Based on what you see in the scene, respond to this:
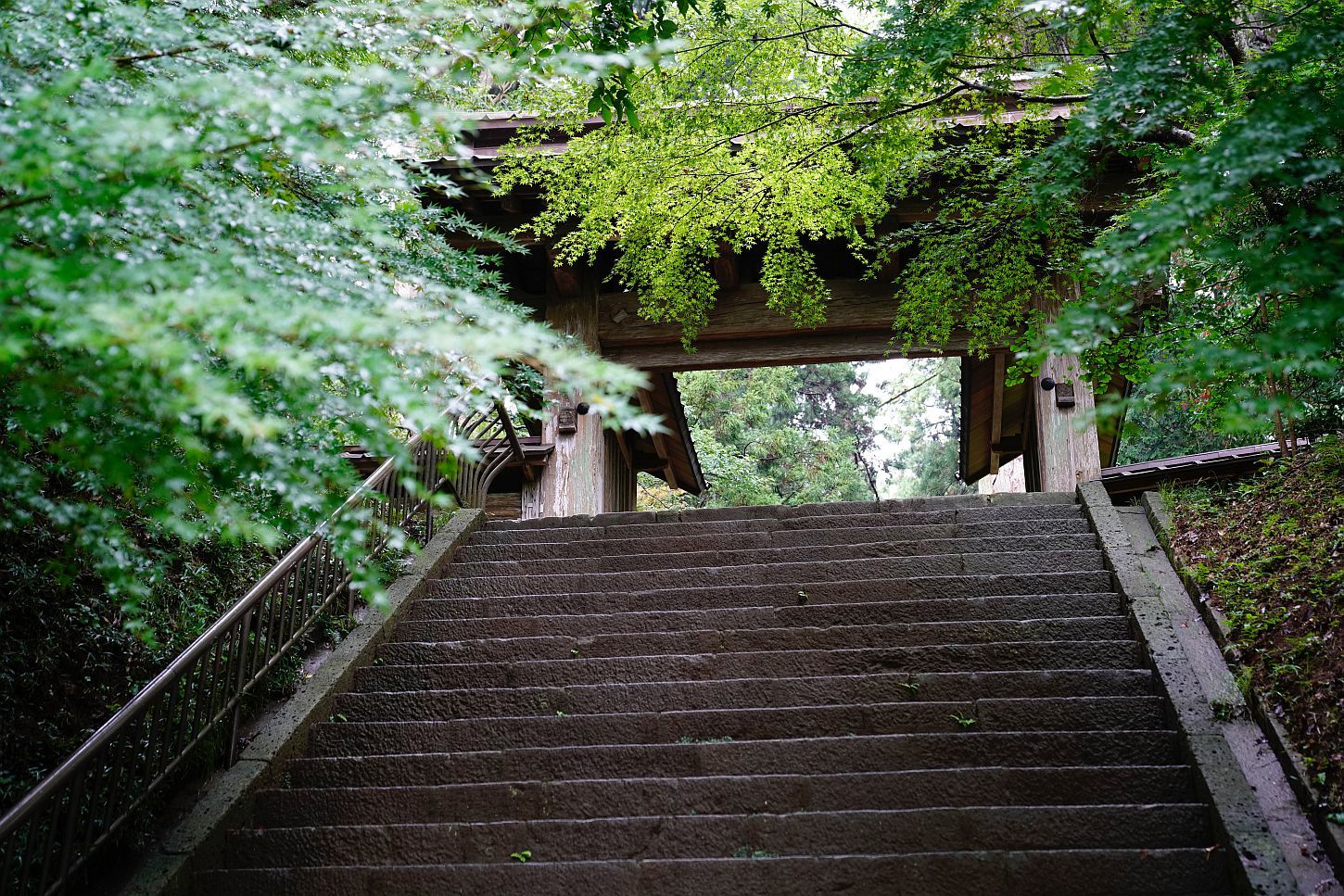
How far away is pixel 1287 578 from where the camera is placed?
15.8 feet

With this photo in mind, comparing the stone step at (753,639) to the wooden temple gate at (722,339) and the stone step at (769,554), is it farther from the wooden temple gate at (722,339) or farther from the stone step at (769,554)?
the wooden temple gate at (722,339)

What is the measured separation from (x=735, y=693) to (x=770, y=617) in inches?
33.3

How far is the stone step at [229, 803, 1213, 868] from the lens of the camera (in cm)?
367

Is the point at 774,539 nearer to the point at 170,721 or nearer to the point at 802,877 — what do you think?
the point at 802,877

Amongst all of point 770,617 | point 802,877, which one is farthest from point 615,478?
point 802,877

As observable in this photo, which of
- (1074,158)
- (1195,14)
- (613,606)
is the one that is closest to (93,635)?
(613,606)

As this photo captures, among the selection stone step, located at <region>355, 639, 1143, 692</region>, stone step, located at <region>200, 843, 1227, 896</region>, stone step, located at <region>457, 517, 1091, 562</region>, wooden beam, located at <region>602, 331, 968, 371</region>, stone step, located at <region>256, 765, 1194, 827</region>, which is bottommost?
stone step, located at <region>200, 843, 1227, 896</region>

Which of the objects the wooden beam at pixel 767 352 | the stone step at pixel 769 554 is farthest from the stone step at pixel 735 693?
the wooden beam at pixel 767 352

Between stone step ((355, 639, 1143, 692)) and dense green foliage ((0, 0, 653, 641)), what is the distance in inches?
82.8

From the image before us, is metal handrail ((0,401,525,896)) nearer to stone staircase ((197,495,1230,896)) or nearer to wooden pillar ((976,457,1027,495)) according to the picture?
stone staircase ((197,495,1230,896))

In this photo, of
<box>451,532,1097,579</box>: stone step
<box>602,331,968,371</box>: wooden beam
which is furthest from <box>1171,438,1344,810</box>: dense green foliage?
<box>602,331,968,371</box>: wooden beam

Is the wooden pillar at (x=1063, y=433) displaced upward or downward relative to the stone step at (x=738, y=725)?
upward

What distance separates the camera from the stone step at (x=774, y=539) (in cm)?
648

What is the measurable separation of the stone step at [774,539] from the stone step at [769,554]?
66 mm
